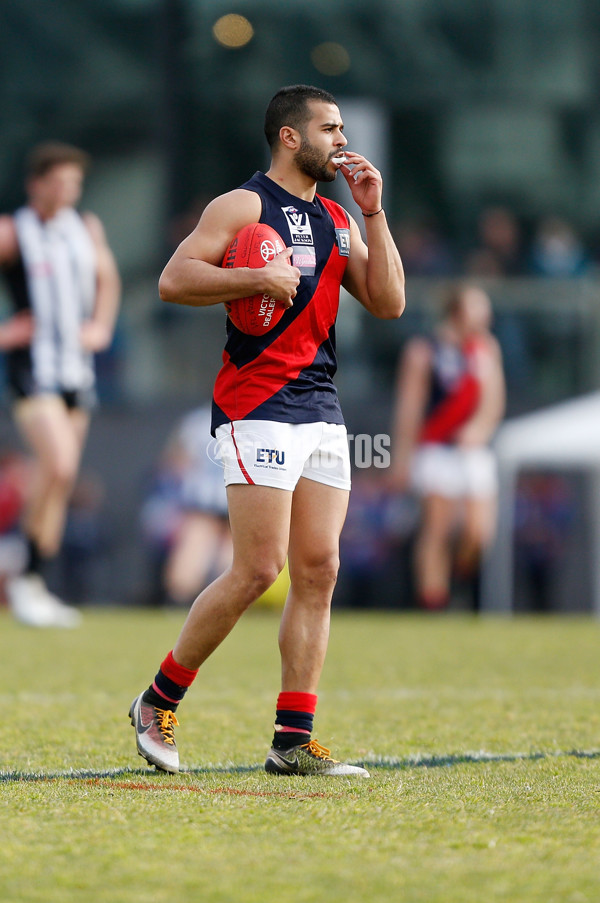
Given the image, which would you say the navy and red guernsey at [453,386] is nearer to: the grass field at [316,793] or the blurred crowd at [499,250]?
the blurred crowd at [499,250]

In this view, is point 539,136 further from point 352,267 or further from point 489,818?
point 489,818

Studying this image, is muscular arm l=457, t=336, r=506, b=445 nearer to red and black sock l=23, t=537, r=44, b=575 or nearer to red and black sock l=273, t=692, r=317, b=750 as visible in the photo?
red and black sock l=23, t=537, r=44, b=575

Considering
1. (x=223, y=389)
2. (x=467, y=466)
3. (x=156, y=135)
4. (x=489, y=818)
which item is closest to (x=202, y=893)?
(x=489, y=818)

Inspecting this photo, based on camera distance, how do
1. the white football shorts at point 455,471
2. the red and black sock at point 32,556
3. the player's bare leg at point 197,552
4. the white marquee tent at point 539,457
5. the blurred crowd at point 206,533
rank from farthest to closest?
1. the blurred crowd at point 206,533
2. the player's bare leg at point 197,552
3. the white marquee tent at point 539,457
4. the white football shorts at point 455,471
5. the red and black sock at point 32,556

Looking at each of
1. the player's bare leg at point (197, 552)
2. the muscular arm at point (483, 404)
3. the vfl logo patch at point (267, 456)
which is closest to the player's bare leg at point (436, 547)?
the muscular arm at point (483, 404)

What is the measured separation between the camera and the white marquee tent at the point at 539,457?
12.5 metres

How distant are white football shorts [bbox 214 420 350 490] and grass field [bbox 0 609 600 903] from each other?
82 cm

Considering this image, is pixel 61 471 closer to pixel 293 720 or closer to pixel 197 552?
pixel 197 552

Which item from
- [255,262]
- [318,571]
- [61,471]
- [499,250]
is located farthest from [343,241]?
[499,250]

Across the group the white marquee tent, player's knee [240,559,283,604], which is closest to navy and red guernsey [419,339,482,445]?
the white marquee tent

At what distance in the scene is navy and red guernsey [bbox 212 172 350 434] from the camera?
4047 mm

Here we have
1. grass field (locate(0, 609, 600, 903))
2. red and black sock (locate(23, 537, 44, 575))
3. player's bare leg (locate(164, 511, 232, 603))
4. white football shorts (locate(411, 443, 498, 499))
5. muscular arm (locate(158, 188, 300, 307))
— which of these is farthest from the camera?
player's bare leg (locate(164, 511, 232, 603))

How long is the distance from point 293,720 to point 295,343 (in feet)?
3.55

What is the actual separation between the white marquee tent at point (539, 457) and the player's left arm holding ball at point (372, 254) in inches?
329
